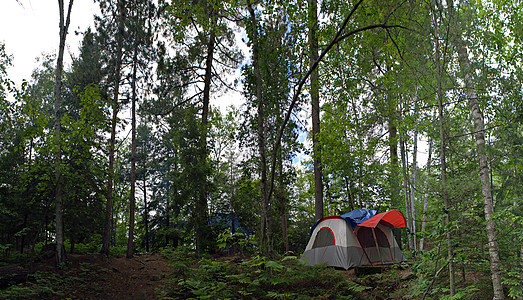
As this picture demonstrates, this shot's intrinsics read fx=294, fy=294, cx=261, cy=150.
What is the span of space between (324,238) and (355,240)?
102 centimetres

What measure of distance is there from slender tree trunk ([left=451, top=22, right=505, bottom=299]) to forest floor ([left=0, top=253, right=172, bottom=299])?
18.7ft

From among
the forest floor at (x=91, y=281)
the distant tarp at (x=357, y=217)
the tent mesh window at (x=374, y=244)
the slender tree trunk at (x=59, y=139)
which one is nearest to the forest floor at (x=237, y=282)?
the forest floor at (x=91, y=281)

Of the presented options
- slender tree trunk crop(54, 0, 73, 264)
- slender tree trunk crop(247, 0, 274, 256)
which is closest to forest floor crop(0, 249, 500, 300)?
slender tree trunk crop(247, 0, 274, 256)

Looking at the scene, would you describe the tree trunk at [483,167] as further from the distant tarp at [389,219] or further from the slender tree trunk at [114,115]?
the slender tree trunk at [114,115]

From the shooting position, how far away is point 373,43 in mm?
9742

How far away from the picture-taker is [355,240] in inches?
386

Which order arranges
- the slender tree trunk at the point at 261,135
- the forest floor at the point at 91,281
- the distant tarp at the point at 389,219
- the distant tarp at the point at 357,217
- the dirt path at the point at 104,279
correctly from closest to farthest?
the slender tree trunk at the point at 261,135 → the forest floor at the point at 91,281 → the dirt path at the point at 104,279 → the distant tarp at the point at 389,219 → the distant tarp at the point at 357,217

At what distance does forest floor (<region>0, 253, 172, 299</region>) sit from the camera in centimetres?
603

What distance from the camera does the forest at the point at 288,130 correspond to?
4.34 metres

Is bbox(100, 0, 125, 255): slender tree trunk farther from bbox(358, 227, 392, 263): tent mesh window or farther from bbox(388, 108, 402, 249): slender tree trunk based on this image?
bbox(388, 108, 402, 249): slender tree trunk

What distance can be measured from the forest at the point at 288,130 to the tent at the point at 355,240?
0.69m

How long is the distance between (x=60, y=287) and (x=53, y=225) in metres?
4.40

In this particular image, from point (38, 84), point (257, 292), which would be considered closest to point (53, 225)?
point (257, 292)

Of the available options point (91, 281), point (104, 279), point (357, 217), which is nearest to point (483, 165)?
point (357, 217)
